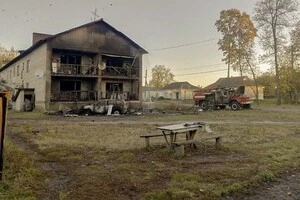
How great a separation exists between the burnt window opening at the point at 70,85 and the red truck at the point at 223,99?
13.7m

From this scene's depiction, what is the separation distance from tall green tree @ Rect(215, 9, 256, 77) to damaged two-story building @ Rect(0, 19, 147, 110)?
54.9 ft

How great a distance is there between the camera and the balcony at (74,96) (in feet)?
91.7

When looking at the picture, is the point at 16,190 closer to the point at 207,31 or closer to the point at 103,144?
the point at 103,144

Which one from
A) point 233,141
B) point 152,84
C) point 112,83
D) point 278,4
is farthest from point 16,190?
point 152,84

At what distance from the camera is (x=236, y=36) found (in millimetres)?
42812

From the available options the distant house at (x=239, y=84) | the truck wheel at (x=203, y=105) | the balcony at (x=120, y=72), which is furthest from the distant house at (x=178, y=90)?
the balcony at (x=120, y=72)

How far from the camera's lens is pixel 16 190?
467 cm

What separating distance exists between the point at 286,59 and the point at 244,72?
623 cm

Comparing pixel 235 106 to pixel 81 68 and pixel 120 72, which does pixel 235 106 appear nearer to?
pixel 120 72

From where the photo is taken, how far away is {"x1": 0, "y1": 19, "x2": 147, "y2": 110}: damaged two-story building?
27.6m

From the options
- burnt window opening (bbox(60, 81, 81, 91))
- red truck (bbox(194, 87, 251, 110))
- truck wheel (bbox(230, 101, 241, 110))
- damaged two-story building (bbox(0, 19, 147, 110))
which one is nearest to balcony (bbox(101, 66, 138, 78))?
damaged two-story building (bbox(0, 19, 147, 110))

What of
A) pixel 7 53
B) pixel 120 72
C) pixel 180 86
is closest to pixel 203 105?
pixel 120 72

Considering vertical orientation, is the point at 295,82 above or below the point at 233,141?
above

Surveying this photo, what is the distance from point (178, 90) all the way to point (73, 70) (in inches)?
2128
